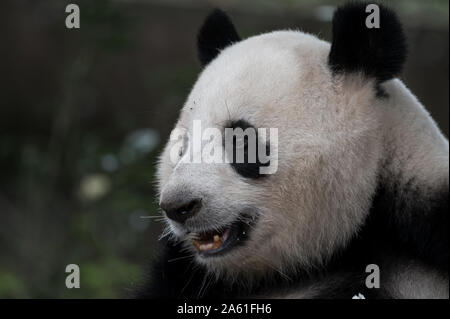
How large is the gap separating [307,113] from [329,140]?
153mm

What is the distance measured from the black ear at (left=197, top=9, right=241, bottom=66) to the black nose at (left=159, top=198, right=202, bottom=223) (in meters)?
1.07

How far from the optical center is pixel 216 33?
402 centimetres

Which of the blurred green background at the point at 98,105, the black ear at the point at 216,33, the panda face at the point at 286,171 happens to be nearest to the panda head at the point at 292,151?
the panda face at the point at 286,171

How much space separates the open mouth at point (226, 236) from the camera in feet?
11.2

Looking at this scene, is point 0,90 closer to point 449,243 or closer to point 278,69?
point 278,69

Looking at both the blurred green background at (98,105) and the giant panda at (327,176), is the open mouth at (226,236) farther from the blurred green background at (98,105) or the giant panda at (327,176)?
the blurred green background at (98,105)

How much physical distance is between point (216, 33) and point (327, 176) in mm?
1098

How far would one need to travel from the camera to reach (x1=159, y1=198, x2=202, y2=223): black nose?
319 cm

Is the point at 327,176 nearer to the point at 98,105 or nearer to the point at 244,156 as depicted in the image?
the point at 244,156

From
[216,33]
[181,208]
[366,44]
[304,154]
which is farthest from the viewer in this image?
[216,33]

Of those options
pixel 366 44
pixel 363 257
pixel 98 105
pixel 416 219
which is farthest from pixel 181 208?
pixel 98 105

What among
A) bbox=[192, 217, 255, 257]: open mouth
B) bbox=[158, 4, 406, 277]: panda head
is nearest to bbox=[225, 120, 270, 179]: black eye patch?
bbox=[158, 4, 406, 277]: panda head

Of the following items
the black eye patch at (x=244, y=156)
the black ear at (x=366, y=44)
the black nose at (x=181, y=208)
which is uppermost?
the black ear at (x=366, y=44)

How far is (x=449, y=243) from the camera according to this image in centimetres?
317
